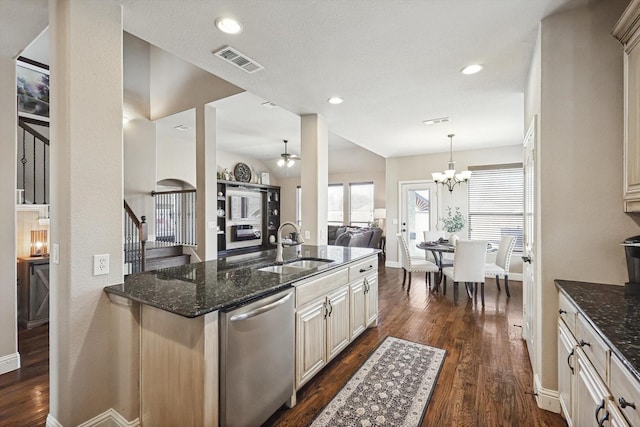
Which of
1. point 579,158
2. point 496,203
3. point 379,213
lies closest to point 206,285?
point 579,158

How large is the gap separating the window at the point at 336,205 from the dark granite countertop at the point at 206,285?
694cm

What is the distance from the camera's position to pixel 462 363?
8.49 ft

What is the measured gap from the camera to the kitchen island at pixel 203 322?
1.44 m

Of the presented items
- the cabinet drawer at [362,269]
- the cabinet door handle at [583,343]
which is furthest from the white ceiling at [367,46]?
the cabinet door handle at [583,343]

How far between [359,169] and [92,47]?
7.89 m

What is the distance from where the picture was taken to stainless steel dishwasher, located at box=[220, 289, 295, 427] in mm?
1510

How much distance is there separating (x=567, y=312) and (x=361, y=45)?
7.48 ft

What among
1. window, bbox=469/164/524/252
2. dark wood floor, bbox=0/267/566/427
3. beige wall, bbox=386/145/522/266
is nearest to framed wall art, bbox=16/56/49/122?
dark wood floor, bbox=0/267/566/427

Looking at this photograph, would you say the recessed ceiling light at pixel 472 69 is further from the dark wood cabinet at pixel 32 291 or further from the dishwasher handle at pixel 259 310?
the dark wood cabinet at pixel 32 291

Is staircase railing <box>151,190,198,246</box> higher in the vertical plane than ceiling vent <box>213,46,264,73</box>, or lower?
lower

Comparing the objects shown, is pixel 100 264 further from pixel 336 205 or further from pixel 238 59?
pixel 336 205

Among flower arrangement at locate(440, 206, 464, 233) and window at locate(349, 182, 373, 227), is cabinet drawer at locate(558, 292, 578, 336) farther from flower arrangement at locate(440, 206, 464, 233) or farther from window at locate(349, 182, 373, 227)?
window at locate(349, 182, 373, 227)

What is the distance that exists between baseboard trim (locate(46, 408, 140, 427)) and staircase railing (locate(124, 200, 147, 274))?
9.64 feet

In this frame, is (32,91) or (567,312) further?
(32,91)
